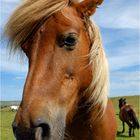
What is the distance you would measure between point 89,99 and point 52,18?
987 millimetres

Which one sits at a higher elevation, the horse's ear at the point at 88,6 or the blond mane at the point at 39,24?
the horse's ear at the point at 88,6

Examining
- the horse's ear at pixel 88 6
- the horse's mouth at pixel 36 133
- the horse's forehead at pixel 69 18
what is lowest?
the horse's mouth at pixel 36 133

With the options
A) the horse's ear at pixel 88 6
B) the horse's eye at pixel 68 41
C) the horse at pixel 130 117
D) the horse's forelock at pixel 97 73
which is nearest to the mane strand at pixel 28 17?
the horse's ear at pixel 88 6

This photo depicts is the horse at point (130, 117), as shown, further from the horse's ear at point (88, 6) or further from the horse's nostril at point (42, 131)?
the horse's nostril at point (42, 131)

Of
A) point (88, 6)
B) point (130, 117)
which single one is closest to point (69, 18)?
point (88, 6)

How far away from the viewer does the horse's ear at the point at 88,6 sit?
142 inches

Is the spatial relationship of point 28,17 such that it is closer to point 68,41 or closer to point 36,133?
point 68,41

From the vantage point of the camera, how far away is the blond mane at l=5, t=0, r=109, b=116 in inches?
132

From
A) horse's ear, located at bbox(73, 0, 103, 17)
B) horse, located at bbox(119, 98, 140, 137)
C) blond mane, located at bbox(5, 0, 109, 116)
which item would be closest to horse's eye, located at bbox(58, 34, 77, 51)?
blond mane, located at bbox(5, 0, 109, 116)

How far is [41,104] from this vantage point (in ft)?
9.26

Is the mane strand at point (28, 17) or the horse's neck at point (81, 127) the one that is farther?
the horse's neck at point (81, 127)

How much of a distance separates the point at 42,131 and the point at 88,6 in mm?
1581

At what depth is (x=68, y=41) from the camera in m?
3.25

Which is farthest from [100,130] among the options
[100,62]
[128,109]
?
[128,109]
